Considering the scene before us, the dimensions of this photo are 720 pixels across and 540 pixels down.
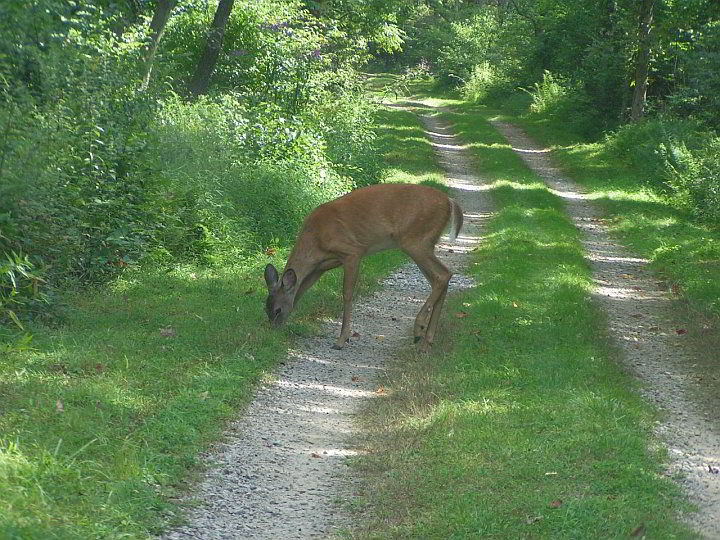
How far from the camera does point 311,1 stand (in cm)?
2741

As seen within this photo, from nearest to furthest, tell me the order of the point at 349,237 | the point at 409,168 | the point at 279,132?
the point at 349,237 → the point at 279,132 → the point at 409,168

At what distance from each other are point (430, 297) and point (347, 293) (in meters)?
0.92

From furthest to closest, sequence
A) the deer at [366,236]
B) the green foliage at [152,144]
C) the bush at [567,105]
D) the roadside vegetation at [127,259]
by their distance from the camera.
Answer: the bush at [567,105], the deer at [366,236], the green foliage at [152,144], the roadside vegetation at [127,259]

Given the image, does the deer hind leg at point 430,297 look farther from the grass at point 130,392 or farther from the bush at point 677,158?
the bush at point 677,158

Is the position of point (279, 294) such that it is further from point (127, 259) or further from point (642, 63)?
point (642, 63)

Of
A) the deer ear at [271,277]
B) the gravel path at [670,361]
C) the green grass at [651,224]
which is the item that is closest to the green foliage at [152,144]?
the deer ear at [271,277]

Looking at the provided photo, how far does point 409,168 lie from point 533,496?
19182 mm

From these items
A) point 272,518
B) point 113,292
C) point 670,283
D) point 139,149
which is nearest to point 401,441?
point 272,518

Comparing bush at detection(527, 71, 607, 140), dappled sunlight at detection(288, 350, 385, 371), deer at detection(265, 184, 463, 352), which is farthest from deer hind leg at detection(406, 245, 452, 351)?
bush at detection(527, 71, 607, 140)

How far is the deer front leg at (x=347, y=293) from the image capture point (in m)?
10.7

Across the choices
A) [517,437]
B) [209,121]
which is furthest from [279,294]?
[209,121]

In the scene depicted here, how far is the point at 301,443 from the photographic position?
7.65 meters

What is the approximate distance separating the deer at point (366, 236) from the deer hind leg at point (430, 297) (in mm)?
11

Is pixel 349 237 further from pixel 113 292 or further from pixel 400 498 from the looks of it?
pixel 400 498
